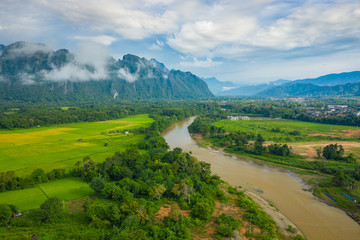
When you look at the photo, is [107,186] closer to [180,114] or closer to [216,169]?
[216,169]

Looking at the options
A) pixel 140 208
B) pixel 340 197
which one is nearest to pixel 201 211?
pixel 140 208

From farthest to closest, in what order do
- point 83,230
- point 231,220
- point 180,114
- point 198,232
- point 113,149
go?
1. point 180,114
2. point 113,149
3. point 231,220
4. point 198,232
5. point 83,230

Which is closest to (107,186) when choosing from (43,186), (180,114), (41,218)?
(41,218)

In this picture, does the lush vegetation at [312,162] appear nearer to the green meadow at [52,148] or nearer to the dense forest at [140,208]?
the dense forest at [140,208]

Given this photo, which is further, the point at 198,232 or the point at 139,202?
the point at 139,202

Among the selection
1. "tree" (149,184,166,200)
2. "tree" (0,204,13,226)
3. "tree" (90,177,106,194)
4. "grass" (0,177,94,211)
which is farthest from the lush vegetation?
"tree" (0,204,13,226)

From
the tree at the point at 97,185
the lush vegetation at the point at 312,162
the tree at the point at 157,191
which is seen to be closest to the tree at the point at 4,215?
the tree at the point at 97,185

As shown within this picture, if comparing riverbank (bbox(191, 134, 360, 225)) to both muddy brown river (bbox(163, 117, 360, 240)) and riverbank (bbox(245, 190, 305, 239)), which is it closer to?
muddy brown river (bbox(163, 117, 360, 240))
